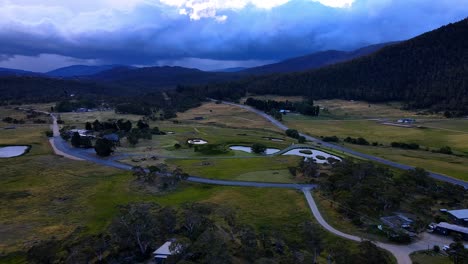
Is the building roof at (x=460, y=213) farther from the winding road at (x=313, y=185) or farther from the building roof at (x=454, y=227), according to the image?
the winding road at (x=313, y=185)

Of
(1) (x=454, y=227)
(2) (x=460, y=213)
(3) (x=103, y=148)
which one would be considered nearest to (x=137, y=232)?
(1) (x=454, y=227)

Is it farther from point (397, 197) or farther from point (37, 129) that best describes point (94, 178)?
point (37, 129)

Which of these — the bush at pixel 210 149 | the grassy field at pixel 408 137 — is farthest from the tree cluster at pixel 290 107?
the bush at pixel 210 149

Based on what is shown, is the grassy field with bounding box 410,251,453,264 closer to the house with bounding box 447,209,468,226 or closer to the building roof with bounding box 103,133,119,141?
the house with bounding box 447,209,468,226

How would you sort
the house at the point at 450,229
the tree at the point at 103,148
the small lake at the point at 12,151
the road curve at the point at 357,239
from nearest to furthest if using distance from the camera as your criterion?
1. the road curve at the point at 357,239
2. the house at the point at 450,229
3. the tree at the point at 103,148
4. the small lake at the point at 12,151

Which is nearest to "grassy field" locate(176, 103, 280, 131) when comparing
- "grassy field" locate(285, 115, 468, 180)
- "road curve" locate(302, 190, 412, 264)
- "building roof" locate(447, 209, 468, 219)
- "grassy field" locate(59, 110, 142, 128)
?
"grassy field" locate(285, 115, 468, 180)
